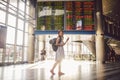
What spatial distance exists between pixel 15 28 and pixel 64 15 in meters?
9.63

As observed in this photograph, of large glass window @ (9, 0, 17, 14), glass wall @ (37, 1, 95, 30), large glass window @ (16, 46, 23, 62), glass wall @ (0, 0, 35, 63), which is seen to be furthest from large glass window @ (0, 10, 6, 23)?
glass wall @ (37, 1, 95, 30)

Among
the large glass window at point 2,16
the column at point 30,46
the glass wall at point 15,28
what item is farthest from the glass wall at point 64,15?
the large glass window at point 2,16

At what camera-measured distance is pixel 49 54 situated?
115 feet

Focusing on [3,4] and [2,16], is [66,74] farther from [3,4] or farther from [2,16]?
[3,4]

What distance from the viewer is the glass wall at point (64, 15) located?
1007 inches

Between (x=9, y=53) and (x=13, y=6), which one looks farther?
(x=13, y=6)

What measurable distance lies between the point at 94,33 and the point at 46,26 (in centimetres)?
645

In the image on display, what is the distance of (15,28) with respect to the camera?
1820 centimetres

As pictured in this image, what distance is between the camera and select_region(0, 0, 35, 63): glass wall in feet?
52.8

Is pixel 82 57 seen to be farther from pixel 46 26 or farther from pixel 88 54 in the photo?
pixel 46 26

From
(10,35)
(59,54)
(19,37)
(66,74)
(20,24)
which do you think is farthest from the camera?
(20,24)

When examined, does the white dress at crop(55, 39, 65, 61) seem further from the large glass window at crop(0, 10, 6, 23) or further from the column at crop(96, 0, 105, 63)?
the column at crop(96, 0, 105, 63)

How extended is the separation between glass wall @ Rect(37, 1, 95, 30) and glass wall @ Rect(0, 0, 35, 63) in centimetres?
412

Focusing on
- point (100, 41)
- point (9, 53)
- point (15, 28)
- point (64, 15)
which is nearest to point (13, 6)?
point (15, 28)
